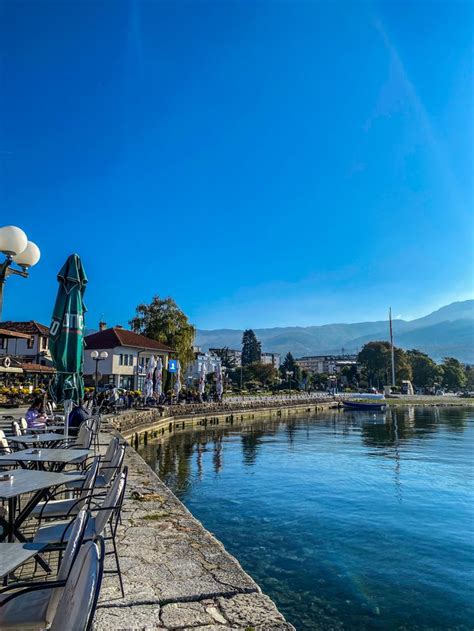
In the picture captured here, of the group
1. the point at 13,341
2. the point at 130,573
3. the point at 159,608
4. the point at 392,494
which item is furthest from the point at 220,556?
the point at 13,341

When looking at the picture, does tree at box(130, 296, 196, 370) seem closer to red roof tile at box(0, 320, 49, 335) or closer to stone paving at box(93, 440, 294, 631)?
red roof tile at box(0, 320, 49, 335)

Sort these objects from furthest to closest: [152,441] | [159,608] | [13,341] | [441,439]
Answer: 1. [13,341]
2. [441,439]
3. [152,441]
4. [159,608]

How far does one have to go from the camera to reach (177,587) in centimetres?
388

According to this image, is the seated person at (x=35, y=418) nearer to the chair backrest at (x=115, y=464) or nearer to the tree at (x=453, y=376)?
the chair backrest at (x=115, y=464)

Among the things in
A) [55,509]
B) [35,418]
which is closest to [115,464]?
[55,509]

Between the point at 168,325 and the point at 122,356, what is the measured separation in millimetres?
5721

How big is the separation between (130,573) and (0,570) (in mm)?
2212

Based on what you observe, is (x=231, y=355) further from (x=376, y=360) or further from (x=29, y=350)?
(x=29, y=350)

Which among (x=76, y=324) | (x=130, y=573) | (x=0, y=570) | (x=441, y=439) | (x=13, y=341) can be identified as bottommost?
(x=441, y=439)

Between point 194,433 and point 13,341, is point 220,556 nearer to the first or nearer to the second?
point 194,433

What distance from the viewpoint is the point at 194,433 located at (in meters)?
27.7

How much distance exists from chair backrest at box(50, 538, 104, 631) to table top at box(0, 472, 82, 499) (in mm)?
1578

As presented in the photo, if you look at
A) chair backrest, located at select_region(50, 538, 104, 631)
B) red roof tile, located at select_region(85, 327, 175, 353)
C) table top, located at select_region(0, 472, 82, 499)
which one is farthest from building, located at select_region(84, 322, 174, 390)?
chair backrest, located at select_region(50, 538, 104, 631)

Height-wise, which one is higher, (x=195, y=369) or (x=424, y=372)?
(x=195, y=369)
